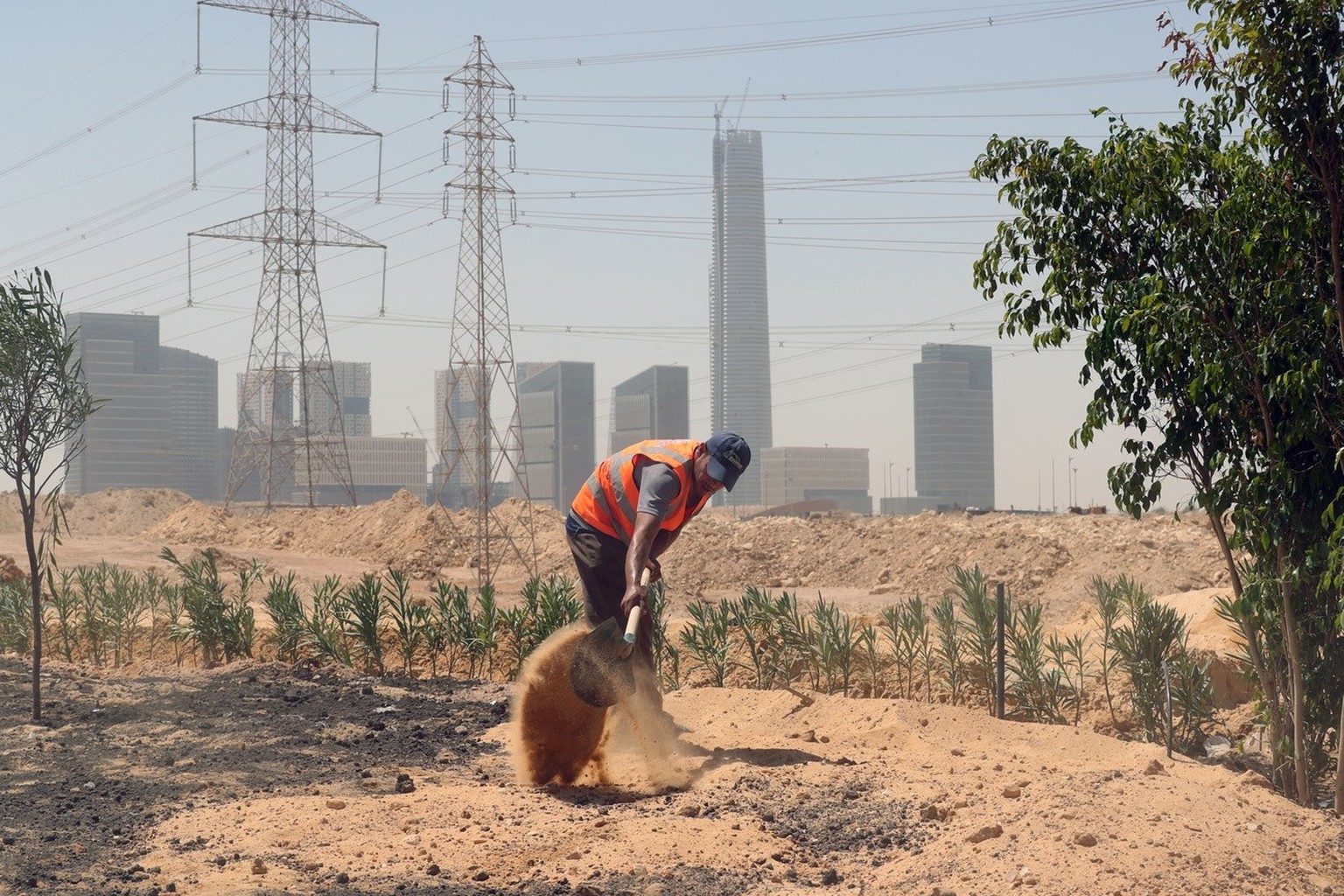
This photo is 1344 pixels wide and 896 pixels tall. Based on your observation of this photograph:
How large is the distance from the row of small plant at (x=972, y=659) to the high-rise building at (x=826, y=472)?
16628 centimetres

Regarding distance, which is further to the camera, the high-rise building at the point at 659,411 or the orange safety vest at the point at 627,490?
the high-rise building at the point at 659,411

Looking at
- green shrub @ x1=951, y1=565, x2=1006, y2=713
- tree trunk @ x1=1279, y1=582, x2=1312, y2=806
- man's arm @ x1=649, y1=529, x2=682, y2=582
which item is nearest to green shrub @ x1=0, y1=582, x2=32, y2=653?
man's arm @ x1=649, y1=529, x2=682, y2=582

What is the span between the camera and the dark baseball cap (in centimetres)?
602

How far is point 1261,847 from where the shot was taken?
418 cm

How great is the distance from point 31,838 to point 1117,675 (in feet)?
21.7

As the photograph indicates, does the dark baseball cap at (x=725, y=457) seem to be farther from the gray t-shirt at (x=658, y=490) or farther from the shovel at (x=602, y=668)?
the shovel at (x=602, y=668)

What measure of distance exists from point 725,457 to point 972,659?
3339mm

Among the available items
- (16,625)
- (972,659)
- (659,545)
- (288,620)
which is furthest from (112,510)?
(659,545)

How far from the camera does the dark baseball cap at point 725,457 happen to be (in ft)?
19.7

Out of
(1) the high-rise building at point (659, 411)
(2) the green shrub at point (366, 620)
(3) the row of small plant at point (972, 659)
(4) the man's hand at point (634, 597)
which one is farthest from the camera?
(1) the high-rise building at point (659, 411)

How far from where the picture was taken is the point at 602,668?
586 cm

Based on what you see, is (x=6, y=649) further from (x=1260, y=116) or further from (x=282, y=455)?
(x=282, y=455)

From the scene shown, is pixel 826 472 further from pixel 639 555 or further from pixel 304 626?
pixel 639 555

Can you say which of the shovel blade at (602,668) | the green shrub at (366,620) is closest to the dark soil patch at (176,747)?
the green shrub at (366,620)
